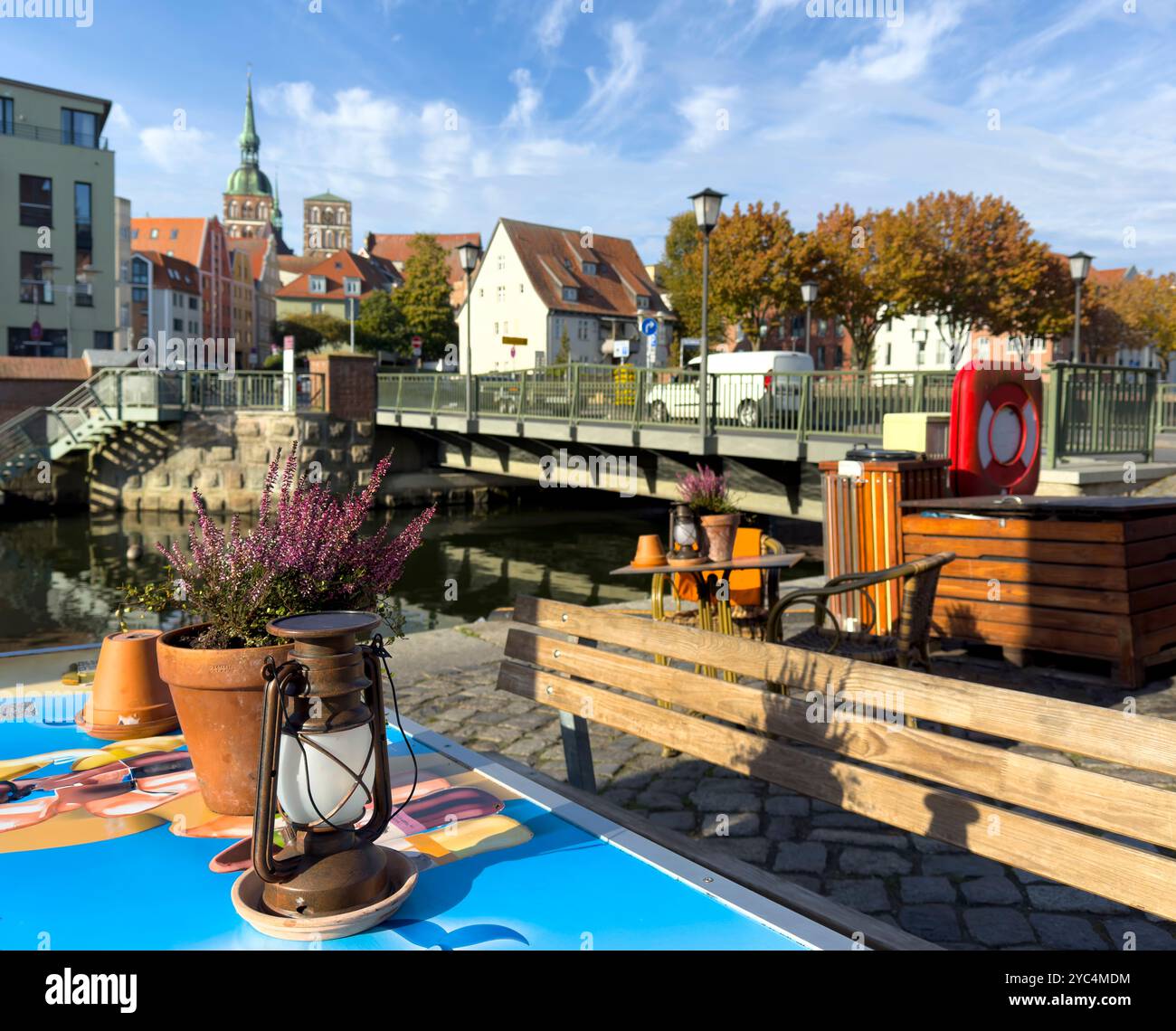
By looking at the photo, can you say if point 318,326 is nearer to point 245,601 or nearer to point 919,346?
point 919,346

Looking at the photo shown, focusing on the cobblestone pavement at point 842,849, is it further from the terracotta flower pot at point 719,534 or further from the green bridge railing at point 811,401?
the green bridge railing at point 811,401

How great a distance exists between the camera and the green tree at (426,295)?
219 ft

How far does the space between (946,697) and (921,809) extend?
0.27 m

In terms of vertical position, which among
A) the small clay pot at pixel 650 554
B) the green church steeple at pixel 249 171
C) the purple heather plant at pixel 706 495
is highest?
the green church steeple at pixel 249 171

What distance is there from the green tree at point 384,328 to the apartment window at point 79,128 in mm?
23780

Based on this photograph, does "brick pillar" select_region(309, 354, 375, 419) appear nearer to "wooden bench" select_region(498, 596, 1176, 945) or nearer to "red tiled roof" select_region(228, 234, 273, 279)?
"wooden bench" select_region(498, 596, 1176, 945)

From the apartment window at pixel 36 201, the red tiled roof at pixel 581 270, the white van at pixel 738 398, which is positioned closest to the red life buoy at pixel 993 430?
the white van at pixel 738 398

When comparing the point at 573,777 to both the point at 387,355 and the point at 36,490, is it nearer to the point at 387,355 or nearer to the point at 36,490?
the point at 36,490

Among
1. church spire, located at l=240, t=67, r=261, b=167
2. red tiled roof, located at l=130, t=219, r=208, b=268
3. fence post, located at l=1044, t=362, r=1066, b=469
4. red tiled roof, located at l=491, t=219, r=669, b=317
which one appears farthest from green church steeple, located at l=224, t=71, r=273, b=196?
fence post, located at l=1044, t=362, r=1066, b=469

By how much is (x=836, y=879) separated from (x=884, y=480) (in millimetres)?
3989

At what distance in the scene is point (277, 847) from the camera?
2.13 meters

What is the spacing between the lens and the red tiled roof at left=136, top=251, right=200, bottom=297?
85.6 meters

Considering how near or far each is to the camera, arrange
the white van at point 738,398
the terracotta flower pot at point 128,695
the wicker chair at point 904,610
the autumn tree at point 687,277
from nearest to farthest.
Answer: the terracotta flower pot at point 128,695
the wicker chair at point 904,610
the white van at point 738,398
the autumn tree at point 687,277
